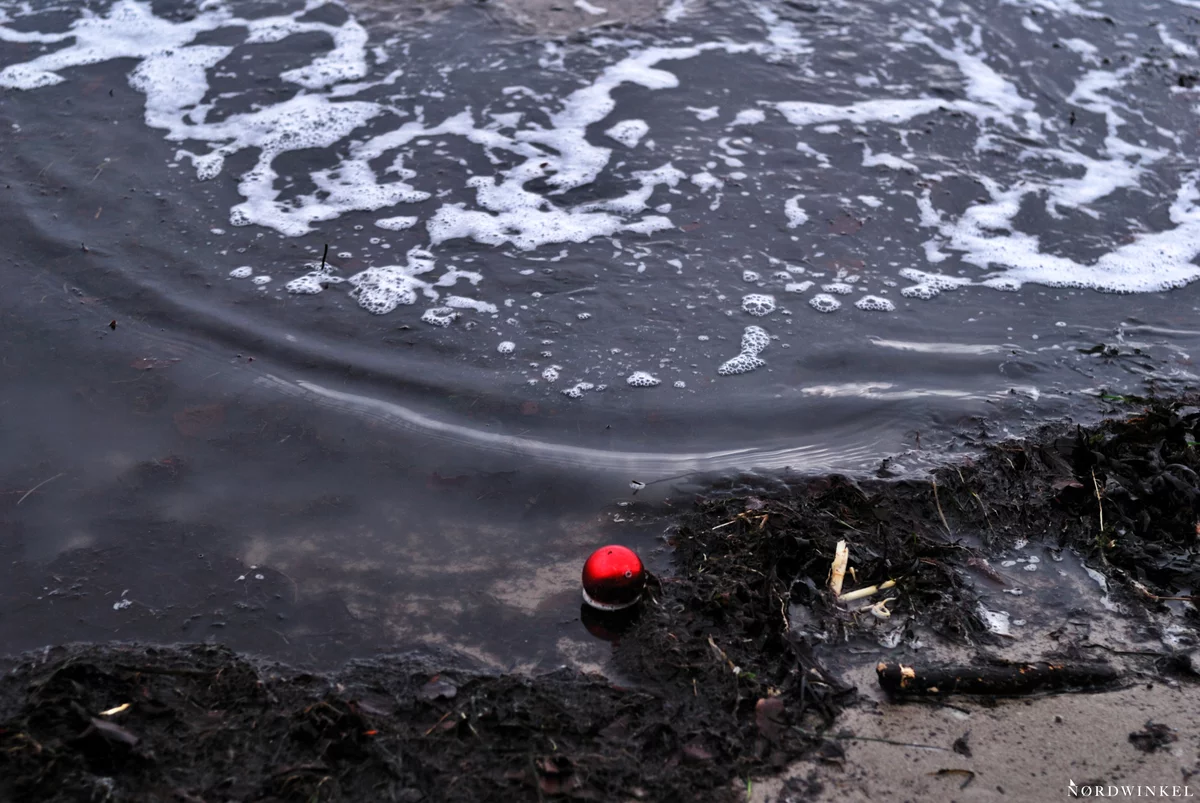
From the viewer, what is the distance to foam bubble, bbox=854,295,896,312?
4.49 metres

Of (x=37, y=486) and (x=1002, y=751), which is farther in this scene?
(x=37, y=486)

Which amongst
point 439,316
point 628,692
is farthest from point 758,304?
point 628,692

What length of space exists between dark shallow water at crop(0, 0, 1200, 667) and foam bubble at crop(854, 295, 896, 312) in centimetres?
2

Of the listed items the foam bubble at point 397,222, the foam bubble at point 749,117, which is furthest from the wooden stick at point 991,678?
the foam bubble at point 749,117

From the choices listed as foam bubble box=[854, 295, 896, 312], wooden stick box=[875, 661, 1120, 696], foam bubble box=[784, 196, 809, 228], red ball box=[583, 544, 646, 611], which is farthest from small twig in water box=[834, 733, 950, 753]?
foam bubble box=[784, 196, 809, 228]


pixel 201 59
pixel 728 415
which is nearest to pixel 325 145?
pixel 201 59

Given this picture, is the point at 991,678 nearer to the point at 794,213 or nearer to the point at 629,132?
the point at 794,213

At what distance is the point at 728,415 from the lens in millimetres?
3848

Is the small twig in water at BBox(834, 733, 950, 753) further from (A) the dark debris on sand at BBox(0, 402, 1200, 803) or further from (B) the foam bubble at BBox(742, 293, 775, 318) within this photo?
(B) the foam bubble at BBox(742, 293, 775, 318)

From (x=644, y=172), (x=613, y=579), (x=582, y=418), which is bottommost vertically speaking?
(x=582, y=418)

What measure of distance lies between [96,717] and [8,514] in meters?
1.16

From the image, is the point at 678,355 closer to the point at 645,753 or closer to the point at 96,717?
the point at 645,753

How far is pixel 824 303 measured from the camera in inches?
177

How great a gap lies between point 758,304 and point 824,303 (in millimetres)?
338
